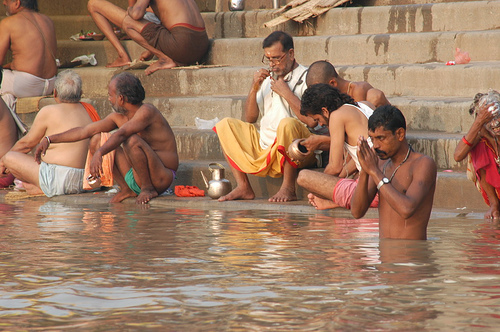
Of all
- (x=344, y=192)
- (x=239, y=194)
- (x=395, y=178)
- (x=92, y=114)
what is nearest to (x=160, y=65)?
(x=92, y=114)

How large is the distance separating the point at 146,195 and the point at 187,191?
42 centimetres

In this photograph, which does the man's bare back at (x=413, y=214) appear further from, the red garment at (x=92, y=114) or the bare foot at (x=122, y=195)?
the red garment at (x=92, y=114)

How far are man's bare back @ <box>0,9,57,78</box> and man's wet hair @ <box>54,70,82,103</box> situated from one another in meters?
2.46

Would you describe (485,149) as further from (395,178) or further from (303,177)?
(395,178)

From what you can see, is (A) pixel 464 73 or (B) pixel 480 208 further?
(A) pixel 464 73

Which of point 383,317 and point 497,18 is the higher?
point 497,18

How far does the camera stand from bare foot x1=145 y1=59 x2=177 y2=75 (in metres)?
10.2

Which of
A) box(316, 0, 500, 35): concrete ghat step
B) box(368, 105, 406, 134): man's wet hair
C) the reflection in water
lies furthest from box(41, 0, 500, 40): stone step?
box(368, 105, 406, 134): man's wet hair

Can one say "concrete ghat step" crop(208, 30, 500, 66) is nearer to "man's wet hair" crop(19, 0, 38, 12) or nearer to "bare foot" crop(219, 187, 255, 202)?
"man's wet hair" crop(19, 0, 38, 12)

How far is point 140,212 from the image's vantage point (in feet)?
24.1

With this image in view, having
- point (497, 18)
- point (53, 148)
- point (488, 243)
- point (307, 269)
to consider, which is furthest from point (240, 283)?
point (497, 18)

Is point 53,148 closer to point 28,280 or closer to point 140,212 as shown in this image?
point 140,212

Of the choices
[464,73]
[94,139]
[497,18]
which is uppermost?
[497,18]

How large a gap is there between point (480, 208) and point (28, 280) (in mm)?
3843
